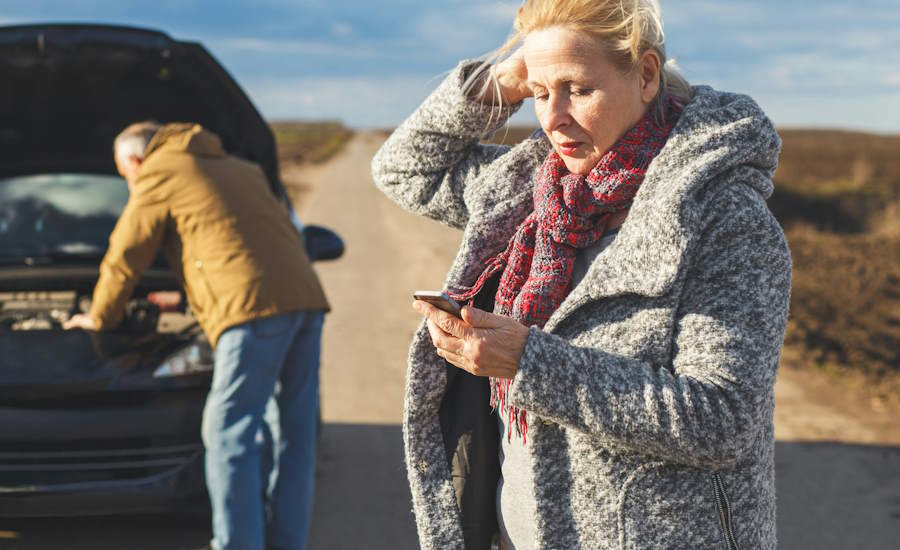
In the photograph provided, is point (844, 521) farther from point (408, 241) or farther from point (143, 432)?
point (408, 241)

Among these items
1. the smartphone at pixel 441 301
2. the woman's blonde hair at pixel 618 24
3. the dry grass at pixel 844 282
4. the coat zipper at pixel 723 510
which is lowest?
the dry grass at pixel 844 282

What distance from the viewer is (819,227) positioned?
50.1 ft

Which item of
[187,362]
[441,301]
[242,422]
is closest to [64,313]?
[187,362]

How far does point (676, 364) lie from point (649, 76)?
0.53 metres

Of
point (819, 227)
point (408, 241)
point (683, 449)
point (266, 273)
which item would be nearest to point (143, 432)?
point (266, 273)

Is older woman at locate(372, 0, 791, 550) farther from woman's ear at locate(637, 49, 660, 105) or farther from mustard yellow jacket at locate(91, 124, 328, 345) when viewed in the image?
mustard yellow jacket at locate(91, 124, 328, 345)

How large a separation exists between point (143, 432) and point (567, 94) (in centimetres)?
234

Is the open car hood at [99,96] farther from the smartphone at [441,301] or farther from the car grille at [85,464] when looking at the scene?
the smartphone at [441,301]

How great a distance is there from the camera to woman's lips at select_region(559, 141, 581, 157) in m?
1.67

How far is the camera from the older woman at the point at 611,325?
145 cm

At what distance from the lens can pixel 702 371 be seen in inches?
56.6

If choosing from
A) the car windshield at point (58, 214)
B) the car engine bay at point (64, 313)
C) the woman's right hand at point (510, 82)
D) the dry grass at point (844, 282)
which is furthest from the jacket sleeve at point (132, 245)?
the woman's right hand at point (510, 82)

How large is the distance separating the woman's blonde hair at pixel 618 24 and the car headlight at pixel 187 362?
2303 mm

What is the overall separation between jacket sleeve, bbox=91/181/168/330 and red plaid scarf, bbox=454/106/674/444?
1.97m
